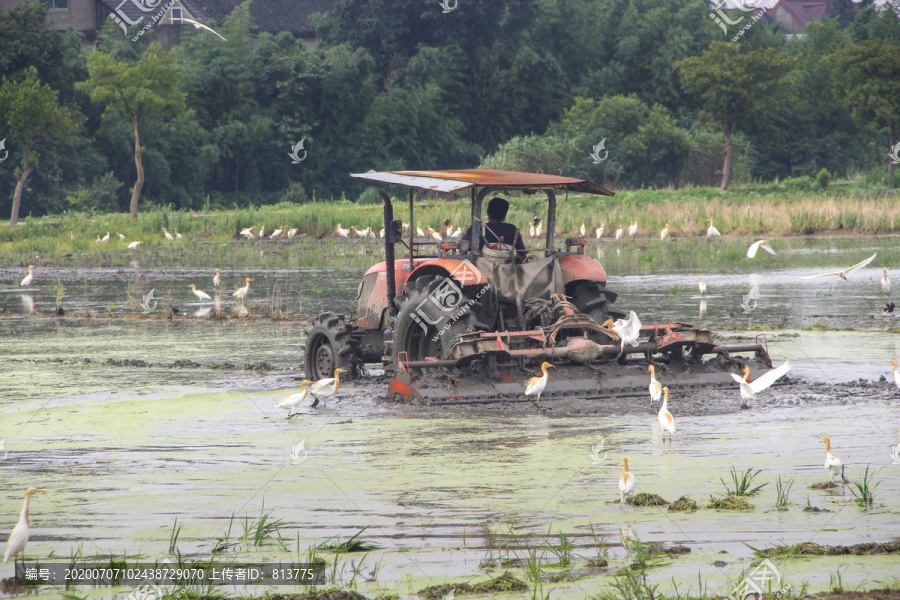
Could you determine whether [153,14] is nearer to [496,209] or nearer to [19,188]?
[19,188]

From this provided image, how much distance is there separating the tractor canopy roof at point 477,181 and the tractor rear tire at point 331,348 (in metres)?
1.95

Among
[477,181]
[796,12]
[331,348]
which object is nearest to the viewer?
[477,181]

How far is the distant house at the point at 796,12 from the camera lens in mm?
120875

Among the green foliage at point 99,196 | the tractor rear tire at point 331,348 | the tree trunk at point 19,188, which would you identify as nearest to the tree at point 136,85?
the tree trunk at point 19,188

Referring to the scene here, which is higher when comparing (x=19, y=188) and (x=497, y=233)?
(x=19, y=188)

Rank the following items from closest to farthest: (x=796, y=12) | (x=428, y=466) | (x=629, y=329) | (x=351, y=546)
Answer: (x=351, y=546) < (x=428, y=466) < (x=629, y=329) < (x=796, y=12)

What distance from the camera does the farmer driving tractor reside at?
34.7ft

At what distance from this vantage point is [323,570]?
5402 millimetres

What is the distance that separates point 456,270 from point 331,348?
2.38 meters

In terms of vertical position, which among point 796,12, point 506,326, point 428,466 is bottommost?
point 428,466

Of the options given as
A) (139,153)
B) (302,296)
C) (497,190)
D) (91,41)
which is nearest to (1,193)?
(139,153)

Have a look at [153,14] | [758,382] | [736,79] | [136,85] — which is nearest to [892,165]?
[736,79]

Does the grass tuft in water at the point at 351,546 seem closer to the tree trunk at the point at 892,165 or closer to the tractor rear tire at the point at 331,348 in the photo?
the tractor rear tire at the point at 331,348

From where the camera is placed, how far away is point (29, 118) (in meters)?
42.4
